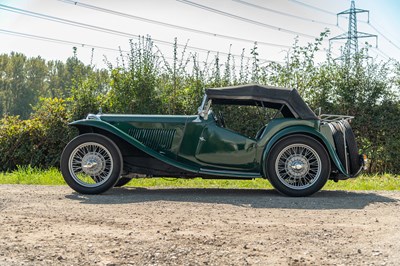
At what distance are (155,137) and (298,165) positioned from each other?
2.20 metres

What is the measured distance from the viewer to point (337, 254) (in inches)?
171

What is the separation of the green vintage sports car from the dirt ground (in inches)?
16.0

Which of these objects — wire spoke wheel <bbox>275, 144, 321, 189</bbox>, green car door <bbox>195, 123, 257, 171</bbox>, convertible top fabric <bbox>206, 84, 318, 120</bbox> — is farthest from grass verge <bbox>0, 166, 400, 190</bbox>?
convertible top fabric <bbox>206, 84, 318, 120</bbox>

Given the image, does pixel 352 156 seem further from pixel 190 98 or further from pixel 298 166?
pixel 190 98

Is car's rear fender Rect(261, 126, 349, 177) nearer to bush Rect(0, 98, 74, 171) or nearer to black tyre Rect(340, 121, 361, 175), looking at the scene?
black tyre Rect(340, 121, 361, 175)

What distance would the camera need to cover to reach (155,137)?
8352 mm

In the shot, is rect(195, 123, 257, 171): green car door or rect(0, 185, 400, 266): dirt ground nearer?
rect(0, 185, 400, 266): dirt ground

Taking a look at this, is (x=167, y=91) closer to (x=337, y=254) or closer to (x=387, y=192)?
(x=387, y=192)

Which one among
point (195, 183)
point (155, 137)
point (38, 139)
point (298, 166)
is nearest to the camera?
point (298, 166)

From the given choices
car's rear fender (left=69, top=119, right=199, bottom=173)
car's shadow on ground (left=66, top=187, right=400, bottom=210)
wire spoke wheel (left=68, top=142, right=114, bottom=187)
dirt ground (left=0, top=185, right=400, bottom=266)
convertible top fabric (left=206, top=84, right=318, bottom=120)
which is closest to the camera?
dirt ground (left=0, top=185, right=400, bottom=266)

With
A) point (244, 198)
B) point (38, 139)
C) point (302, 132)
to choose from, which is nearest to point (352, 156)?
point (302, 132)

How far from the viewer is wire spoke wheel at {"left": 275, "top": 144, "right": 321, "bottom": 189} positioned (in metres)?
7.80

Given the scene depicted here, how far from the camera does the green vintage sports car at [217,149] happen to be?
782 centimetres

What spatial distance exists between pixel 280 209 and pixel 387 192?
2839 millimetres
